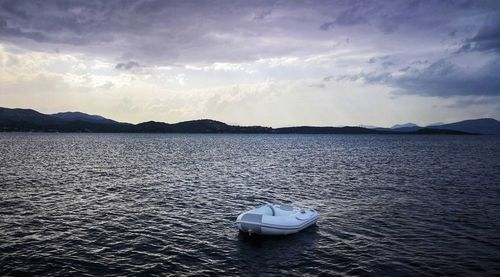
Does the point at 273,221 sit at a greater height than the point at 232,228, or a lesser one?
greater

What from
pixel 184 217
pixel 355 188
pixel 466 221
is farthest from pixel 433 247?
pixel 355 188

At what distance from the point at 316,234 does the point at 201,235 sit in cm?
964

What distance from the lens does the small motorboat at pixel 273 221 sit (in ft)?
95.5

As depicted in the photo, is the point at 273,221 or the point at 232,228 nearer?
the point at 273,221

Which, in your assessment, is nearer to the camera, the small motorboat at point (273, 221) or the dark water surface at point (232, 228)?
the dark water surface at point (232, 228)

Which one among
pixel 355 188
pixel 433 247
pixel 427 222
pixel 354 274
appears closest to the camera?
pixel 354 274

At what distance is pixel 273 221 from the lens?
96.0ft

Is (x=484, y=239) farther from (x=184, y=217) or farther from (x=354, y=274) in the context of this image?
(x=184, y=217)

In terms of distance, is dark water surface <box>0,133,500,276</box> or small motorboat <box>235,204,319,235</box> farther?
small motorboat <box>235,204,319,235</box>

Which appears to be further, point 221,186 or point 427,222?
point 221,186

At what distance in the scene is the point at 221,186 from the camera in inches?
2100

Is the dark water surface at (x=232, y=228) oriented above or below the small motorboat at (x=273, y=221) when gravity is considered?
below

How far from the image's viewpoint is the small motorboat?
29.1 meters

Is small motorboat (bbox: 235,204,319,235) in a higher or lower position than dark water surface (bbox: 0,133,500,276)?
higher
